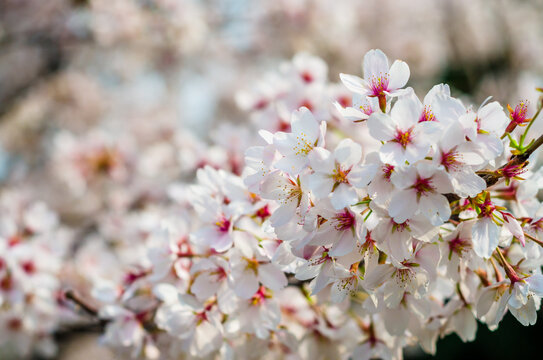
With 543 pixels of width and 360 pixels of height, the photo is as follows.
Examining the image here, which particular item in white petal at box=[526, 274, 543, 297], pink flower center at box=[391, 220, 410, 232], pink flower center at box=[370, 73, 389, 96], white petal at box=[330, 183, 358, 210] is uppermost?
pink flower center at box=[370, 73, 389, 96]

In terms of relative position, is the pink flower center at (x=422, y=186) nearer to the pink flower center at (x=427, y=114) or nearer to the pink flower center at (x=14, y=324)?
the pink flower center at (x=427, y=114)

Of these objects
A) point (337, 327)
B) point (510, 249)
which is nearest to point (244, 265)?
point (337, 327)

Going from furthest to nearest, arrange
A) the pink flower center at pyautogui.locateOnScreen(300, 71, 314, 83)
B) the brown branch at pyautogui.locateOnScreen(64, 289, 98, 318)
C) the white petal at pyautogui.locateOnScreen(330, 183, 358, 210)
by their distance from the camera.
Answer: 1. the pink flower center at pyautogui.locateOnScreen(300, 71, 314, 83)
2. the brown branch at pyautogui.locateOnScreen(64, 289, 98, 318)
3. the white petal at pyautogui.locateOnScreen(330, 183, 358, 210)

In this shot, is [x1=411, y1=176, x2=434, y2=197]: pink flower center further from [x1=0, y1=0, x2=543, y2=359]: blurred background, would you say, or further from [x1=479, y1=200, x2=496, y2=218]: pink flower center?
[x1=0, y1=0, x2=543, y2=359]: blurred background

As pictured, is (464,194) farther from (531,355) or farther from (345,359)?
(531,355)

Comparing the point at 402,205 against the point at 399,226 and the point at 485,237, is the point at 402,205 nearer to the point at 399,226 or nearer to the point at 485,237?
the point at 399,226

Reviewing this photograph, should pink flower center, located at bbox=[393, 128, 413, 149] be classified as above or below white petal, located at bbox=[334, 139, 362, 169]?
above

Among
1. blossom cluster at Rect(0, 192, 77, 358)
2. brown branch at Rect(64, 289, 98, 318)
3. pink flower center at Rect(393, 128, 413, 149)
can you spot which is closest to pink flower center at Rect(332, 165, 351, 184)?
pink flower center at Rect(393, 128, 413, 149)

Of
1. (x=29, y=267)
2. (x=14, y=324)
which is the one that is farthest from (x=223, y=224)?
(x=14, y=324)
